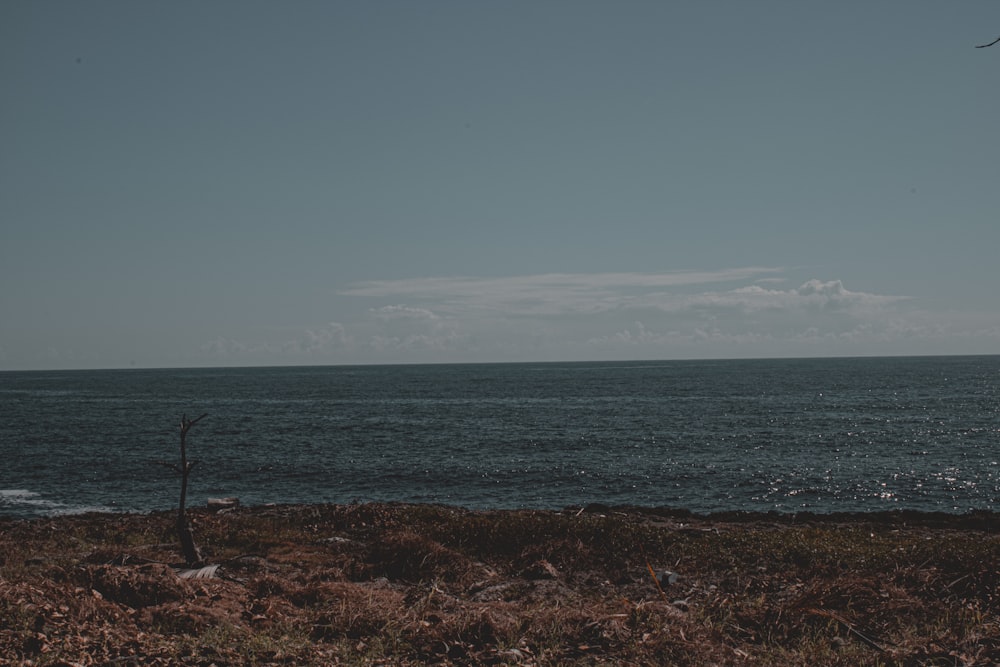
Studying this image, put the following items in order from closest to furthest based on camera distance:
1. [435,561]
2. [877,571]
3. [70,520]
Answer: [877,571]
[435,561]
[70,520]

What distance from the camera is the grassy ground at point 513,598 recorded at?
970cm

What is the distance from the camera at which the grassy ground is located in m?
9.70

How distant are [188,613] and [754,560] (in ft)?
42.1

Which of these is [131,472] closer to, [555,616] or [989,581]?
[555,616]

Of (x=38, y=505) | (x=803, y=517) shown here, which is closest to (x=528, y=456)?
(x=803, y=517)

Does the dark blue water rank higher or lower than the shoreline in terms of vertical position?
lower

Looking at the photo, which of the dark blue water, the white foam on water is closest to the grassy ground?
the dark blue water

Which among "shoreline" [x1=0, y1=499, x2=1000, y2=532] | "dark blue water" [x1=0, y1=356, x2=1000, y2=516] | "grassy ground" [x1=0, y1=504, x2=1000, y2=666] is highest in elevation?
"grassy ground" [x1=0, y1=504, x2=1000, y2=666]

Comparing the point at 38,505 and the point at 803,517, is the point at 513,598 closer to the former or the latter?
the point at 803,517

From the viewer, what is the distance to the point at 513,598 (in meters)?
13.8

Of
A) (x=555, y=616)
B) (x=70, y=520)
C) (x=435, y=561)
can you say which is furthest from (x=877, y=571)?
(x=70, y=520)

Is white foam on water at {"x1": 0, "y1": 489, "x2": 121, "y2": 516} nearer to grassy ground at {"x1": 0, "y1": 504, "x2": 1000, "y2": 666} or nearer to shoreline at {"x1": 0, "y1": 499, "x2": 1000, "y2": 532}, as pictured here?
shoreline at {"x1": 0, "y1": 499, "x2": 1000, "y2": 532}

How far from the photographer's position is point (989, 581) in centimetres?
1296

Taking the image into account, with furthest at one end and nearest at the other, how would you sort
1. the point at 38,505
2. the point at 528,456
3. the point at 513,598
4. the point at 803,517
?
the point at 528,456
the point at 38,505
the point at 803,517
the point at 513,598
